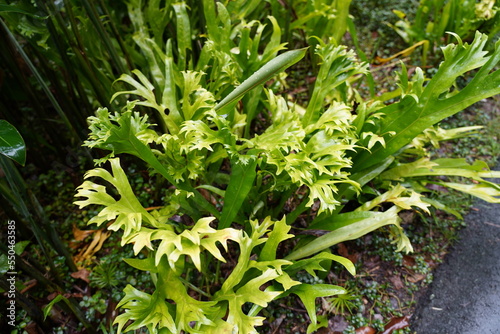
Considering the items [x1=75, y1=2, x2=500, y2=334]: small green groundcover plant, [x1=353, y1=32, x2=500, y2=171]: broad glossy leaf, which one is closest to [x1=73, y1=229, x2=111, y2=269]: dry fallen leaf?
[x1=75, y1=2, x2=500, y2=334]: small green groundcover plant

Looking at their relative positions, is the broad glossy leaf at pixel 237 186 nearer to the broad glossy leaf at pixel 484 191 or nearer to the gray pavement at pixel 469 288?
the gray pavement at pixel 469 288

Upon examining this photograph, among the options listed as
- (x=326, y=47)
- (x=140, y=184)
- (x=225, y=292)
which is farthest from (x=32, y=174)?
(x=326, y=47)

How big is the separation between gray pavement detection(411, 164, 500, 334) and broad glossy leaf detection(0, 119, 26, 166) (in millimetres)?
1540

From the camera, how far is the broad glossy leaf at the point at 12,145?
3.52 feet

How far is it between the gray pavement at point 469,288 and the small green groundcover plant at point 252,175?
0.90 ft

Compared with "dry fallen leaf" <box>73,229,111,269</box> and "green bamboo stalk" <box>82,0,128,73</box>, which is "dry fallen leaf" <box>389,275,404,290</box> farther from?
"green bamboo stalk" <box>82,0,128,73</box>

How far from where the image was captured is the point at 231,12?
204cm

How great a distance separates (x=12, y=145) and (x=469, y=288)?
1803mm

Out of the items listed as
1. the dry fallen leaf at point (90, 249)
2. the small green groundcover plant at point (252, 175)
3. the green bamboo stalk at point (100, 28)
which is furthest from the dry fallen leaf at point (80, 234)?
the green bamboo stalk at point (100, 28)

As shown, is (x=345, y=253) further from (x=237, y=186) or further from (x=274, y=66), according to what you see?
(x=274, y=66)

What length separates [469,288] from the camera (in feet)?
5.56

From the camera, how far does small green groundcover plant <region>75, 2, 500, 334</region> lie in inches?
49.2

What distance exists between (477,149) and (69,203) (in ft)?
7.29

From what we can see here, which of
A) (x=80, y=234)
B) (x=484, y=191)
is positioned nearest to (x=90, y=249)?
(x=80, y=234)
